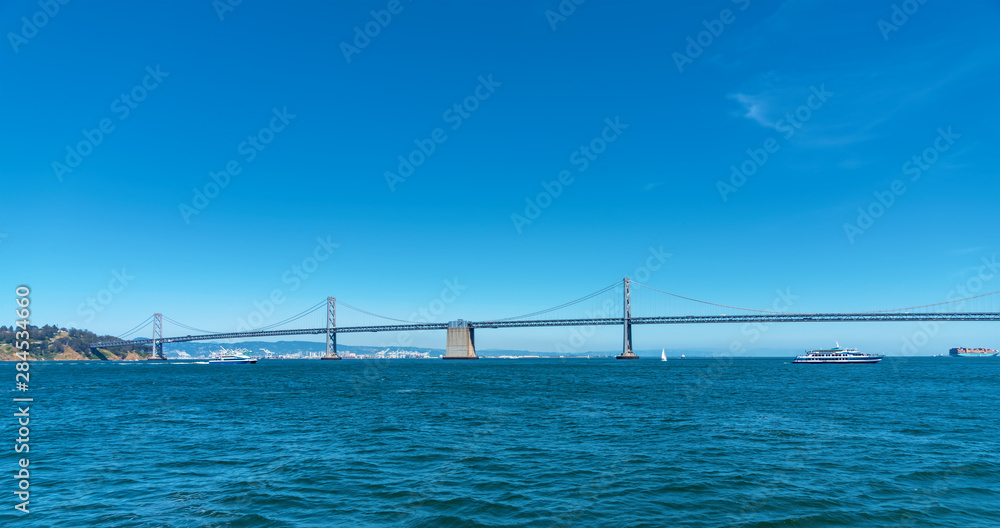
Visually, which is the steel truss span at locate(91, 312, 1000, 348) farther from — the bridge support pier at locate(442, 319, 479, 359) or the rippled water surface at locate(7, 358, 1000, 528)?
the rippled water surface at locate(7, 358, 1000, 528)

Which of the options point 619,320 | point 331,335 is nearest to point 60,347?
point 331,335

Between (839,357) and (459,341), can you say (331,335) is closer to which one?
(459,341)

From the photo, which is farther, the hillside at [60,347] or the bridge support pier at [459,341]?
the hillside at [60,347]

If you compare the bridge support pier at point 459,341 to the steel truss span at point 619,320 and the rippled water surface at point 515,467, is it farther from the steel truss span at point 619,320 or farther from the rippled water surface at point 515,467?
the rippled water surface at point 515,467

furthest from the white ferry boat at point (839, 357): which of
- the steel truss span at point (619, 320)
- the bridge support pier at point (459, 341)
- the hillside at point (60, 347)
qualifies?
the hillside at point (60, 347)

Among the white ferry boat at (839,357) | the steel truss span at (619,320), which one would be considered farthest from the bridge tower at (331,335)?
the white ferry boat at (839,357)

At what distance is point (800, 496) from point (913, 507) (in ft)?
7.93

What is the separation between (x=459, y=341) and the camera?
14575cm

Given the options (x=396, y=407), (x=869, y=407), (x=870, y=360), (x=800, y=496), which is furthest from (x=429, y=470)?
(x=870, y=360)

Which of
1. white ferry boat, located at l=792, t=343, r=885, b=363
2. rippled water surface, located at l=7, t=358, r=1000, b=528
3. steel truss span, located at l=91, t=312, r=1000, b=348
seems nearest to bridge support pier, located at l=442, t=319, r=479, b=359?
steel truss span, located at l=91, t=312, r=1000, b=348

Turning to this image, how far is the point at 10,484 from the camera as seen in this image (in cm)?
1361

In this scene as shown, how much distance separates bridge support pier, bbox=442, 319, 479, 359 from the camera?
14488 centimetres

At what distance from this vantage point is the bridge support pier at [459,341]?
144875mm

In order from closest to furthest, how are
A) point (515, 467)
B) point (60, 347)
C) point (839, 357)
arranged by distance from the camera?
point (515, 467) < point (839, 357) < point (60, 347)
